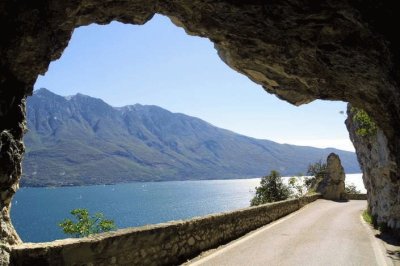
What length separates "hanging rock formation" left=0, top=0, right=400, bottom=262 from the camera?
920 cm

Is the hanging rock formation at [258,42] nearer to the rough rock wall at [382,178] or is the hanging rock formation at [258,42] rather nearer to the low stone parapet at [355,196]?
the rough rock wall at [382,178]

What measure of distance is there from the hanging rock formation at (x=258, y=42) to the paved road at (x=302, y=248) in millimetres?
4069

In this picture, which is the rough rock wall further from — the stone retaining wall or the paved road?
the stone retaining wall

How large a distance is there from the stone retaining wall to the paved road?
0.55m

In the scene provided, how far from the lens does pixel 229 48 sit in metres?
14.2

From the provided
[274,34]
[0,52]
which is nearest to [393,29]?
[274,34]

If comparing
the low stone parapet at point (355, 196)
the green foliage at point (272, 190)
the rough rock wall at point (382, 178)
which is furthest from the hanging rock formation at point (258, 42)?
the green foliage at point (272, 190)

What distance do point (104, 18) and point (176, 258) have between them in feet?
26.2

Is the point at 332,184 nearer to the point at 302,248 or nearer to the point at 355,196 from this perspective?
the point at 355,196

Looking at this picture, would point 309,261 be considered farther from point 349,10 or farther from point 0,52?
point 0,52

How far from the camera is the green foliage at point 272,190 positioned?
54531mm

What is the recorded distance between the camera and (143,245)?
992cm

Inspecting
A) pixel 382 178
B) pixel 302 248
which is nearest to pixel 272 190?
pixel 382 178

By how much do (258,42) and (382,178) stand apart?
13.1 meters
